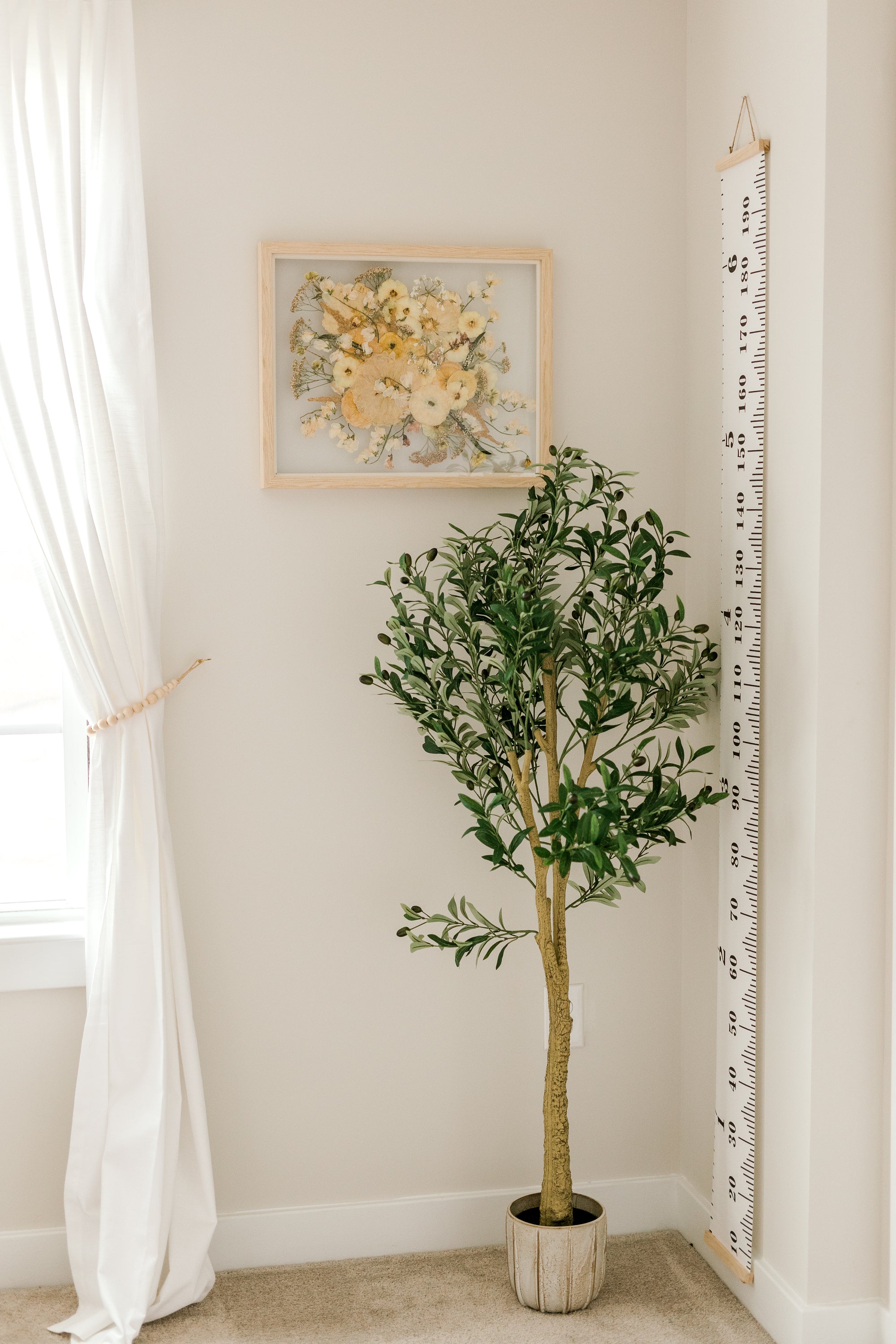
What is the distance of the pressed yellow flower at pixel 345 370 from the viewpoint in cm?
223

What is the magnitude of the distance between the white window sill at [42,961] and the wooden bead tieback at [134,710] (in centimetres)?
42

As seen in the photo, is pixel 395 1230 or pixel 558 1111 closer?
pixel 558 1111

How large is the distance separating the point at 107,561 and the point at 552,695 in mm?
844

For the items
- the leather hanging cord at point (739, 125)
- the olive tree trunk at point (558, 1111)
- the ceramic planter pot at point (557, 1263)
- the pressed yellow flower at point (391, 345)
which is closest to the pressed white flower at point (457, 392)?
the pressed yellow flower at point (391, 345)

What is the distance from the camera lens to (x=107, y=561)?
2.11 metres

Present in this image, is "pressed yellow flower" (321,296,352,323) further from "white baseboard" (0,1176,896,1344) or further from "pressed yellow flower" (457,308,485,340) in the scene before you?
"white baseboard" (0,1176,896,1344)

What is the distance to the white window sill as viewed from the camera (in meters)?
2.20

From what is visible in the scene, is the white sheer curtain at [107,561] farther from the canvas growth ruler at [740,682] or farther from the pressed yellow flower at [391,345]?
the canvas growth ruler at [740,682]

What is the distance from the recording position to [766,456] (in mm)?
2045

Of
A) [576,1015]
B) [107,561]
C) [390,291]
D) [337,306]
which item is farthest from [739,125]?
[576,1015]

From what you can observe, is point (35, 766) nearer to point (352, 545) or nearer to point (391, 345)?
point (352, 545)

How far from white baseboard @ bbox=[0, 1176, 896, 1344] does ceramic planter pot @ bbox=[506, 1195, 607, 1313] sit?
9.1 inches

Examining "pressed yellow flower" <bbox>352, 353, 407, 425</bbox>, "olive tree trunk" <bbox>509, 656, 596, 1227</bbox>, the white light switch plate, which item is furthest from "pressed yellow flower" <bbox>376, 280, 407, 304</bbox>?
Answer: the white light switch plate

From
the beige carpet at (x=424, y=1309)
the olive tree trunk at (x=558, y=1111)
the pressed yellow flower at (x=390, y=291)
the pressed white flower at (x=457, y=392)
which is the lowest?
the beige carpet at (x=424, y=1309)
